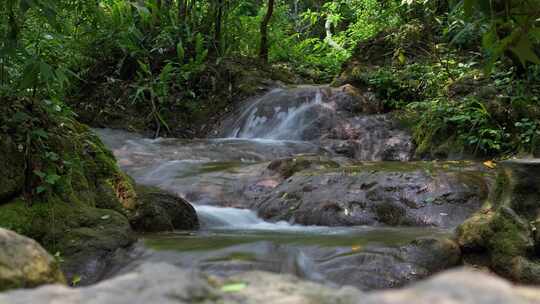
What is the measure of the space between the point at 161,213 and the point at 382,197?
2.27 m

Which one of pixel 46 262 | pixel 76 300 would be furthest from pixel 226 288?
pixel 46 262

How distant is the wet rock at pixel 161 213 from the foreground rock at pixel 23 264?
303 cm

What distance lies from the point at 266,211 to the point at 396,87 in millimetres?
5693

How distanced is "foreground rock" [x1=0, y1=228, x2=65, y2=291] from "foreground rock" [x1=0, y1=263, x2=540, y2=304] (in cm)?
53

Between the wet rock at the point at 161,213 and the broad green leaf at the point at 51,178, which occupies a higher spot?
the broad green leaf at the point at 51,178

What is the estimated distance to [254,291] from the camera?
3.98ft

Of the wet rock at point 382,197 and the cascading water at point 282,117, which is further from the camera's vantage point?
the cascading water at point 282,117

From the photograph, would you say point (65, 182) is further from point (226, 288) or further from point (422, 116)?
point (422, 116)

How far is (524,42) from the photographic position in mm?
2459

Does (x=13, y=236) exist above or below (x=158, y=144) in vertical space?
above

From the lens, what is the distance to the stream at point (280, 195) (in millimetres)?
3676

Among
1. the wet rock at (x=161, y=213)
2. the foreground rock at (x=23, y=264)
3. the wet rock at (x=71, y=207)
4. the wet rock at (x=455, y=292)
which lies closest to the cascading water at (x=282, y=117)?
the wet rock at (x=161, y=213)

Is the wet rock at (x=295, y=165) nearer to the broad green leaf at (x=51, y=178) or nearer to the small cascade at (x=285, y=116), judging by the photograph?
the small cascade at (x=285, y=116)

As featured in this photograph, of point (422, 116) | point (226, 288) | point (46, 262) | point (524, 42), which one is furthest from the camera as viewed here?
point (422, 116)
